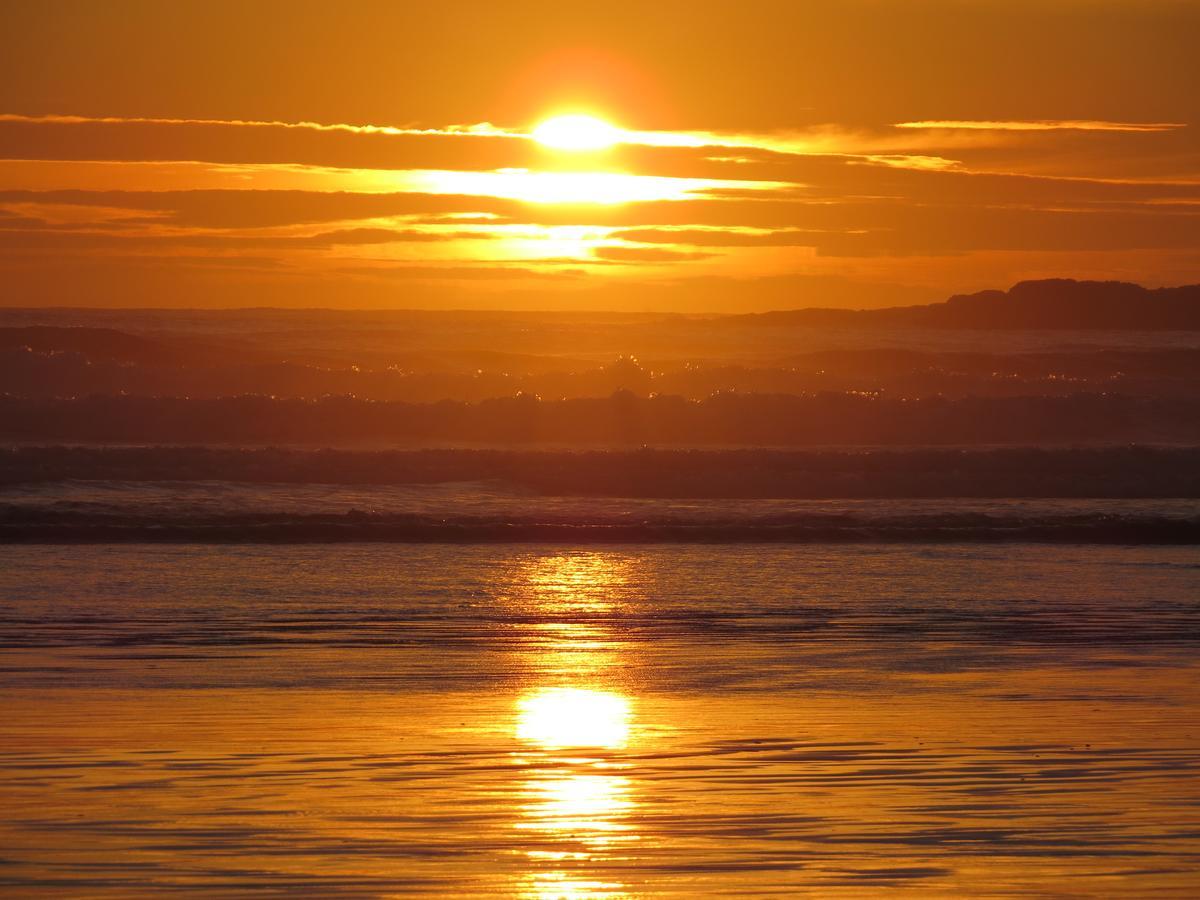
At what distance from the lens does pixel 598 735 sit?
25.6 feet

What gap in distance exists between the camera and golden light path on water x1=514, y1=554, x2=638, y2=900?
5.63 meters

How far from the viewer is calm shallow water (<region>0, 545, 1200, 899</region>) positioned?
5676 millimetres

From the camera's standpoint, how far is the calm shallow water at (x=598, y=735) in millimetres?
5676

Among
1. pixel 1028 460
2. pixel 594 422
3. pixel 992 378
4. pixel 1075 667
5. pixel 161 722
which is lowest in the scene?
pixel 161 722

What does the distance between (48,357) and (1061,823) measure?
3926 cm

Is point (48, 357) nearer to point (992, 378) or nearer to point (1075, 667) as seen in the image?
point (992, 378)

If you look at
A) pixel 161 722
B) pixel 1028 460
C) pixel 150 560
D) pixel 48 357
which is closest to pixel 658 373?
pixel 48 357

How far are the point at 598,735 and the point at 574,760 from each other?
1.85 feet

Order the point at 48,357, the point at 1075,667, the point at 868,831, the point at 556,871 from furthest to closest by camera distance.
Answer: the point at 48,357, the point at 1075,667, the point at 868,831, the point at 556,871

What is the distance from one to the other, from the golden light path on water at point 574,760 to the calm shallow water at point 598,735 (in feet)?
0.07

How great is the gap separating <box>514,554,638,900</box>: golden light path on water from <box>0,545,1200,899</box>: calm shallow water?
0.07ft

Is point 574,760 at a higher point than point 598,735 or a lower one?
lower

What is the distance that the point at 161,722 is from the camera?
8086 mm

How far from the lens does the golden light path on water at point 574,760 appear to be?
222 inches
